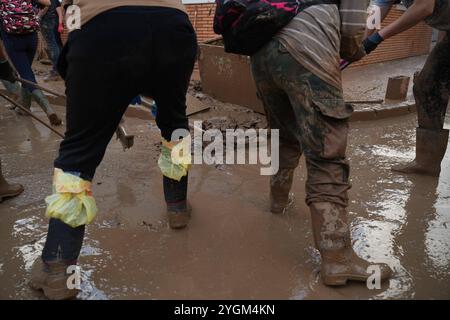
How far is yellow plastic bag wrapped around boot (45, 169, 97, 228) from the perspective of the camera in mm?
1836

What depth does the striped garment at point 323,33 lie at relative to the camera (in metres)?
1.94

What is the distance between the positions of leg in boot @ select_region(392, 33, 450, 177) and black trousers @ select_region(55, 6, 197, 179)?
7.42ft

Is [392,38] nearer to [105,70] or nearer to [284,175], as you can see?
[284,175]

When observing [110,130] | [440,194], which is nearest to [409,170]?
[440,194]

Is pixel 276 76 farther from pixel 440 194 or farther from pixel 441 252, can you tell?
pixel 440 194

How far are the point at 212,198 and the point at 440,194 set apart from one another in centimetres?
175

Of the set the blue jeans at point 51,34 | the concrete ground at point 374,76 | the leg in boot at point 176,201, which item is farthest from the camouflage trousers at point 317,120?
the blue jeans at point 51,34

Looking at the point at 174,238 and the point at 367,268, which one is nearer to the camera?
the point at 367,268

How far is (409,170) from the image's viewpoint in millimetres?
3502

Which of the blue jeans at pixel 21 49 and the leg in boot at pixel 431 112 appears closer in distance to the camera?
the leg in boot at pixel 431 112

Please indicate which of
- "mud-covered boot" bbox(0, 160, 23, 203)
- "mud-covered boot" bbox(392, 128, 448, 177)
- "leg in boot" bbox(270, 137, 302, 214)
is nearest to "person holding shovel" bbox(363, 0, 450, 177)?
"mud-covered boot" bbox(392, 128, 448, 177)

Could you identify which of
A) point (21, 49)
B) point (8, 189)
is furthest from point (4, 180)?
point (21, 49)

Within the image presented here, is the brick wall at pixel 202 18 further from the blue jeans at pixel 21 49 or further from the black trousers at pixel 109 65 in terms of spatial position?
the black trousers at pixel 109 65

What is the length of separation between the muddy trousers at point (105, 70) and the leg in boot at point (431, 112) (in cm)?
225
